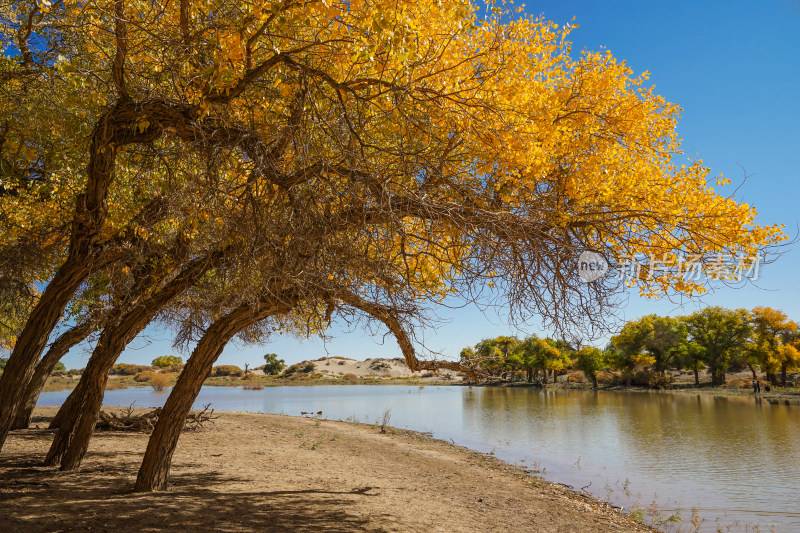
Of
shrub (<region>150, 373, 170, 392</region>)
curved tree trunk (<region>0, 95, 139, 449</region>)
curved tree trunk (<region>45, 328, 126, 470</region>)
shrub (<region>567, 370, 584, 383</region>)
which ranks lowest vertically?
shrub (<region>567, 370, 584, 383</region>)

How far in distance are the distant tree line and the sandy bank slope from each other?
3254cm

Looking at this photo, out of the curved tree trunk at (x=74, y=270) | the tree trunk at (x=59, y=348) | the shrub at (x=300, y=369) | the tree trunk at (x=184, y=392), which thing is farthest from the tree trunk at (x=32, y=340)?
the shrub at (x=300, y=369)

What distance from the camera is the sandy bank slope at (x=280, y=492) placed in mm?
6207

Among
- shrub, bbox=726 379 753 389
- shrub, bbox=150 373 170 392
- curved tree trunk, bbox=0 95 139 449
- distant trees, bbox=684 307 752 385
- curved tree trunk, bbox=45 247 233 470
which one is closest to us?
curved tree trunk, bbox=0 95 139 449

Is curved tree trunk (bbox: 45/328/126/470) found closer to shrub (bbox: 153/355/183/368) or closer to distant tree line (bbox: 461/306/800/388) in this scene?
distant tree line (bbox: 461/306/800/388)

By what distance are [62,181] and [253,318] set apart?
13.1 ft

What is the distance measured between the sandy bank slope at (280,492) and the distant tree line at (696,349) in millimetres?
32542

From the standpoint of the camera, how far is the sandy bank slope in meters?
6.21

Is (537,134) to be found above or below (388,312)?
above

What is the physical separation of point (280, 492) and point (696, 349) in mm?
58311

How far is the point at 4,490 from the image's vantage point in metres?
6.91

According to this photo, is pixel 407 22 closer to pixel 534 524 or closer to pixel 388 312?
pixel 388 312

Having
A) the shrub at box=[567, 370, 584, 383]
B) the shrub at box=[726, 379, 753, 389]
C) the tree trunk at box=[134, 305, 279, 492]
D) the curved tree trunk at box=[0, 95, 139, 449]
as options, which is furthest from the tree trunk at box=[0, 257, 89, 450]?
the shrub at box=[567, 370, 584, 383]

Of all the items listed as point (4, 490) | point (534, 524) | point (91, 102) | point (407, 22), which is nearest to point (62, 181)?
point (91, 102)
